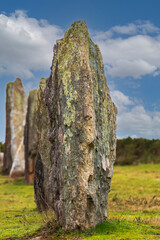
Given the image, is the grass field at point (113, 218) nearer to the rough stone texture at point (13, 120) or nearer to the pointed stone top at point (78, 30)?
the pointed stone top at point (78, 30)

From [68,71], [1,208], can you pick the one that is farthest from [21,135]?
[68,71]

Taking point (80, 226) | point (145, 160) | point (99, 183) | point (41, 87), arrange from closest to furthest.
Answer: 1. point (80, 226)
2. point (99, 183)
3. point (41, 87)
4. point (145, 160)

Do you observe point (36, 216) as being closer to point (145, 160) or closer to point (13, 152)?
point (13, 152)

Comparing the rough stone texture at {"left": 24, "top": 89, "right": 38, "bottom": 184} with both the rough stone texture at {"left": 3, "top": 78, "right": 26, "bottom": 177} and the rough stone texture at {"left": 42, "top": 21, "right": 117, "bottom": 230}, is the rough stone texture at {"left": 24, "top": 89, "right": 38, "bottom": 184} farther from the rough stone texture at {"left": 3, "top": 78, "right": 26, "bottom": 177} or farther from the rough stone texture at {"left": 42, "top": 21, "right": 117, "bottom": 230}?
the rough stone texture at {"left": 42, "top": 21, "right": 117, "bottom": 230}

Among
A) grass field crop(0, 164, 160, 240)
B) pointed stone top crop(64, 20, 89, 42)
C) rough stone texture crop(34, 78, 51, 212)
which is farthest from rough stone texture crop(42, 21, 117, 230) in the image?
rough stone texture crop(34, 78, 51, 212)

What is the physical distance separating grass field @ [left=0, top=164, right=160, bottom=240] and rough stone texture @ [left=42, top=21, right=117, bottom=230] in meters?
0.37

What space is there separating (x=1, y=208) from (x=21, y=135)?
60.1 ft

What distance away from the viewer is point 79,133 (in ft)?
23.3

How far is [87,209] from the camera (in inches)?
281

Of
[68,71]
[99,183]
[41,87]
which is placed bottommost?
[99,183]

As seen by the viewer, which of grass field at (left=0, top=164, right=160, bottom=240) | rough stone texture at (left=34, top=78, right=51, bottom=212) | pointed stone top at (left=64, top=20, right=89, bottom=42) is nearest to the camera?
grass field at (left=0, top=164, right=160, bottom=240)

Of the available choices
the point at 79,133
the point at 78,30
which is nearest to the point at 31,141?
the point at 78,30

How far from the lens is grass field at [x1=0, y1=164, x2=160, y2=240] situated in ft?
23.4

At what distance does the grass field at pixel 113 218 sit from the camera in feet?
23.4
